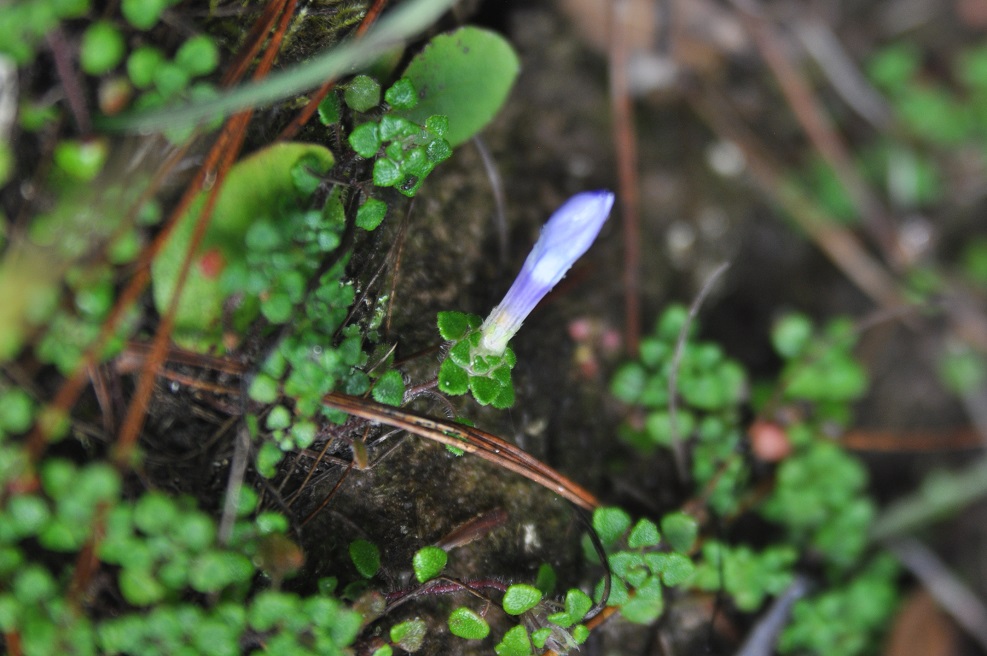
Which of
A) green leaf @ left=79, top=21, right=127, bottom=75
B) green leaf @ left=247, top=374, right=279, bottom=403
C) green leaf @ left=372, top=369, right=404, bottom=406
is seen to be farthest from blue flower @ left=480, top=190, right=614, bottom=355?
green leaf @ left=79, top=21, right=127, bottom=75

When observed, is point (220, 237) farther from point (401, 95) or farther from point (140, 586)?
point (140, 586)

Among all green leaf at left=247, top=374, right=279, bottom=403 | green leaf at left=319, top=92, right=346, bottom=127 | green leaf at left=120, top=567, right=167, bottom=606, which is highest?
green leaf at left=319, top=92, right=346, bottom=127

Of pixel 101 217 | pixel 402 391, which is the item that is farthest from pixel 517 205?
pixel 101 217

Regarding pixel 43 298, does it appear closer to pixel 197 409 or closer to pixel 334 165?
pixel 197 409

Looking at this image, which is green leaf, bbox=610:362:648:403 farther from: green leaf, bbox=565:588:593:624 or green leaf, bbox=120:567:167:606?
green leaf, bbox=120:567:167:606

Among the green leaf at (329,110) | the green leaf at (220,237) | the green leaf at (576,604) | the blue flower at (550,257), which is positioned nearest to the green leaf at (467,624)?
the green leaf at (576,604)

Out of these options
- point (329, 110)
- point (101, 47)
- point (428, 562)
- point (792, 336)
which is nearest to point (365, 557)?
point (428, 562)

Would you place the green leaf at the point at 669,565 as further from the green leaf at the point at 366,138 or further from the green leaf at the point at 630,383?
the green leaf at the point at 366,138
